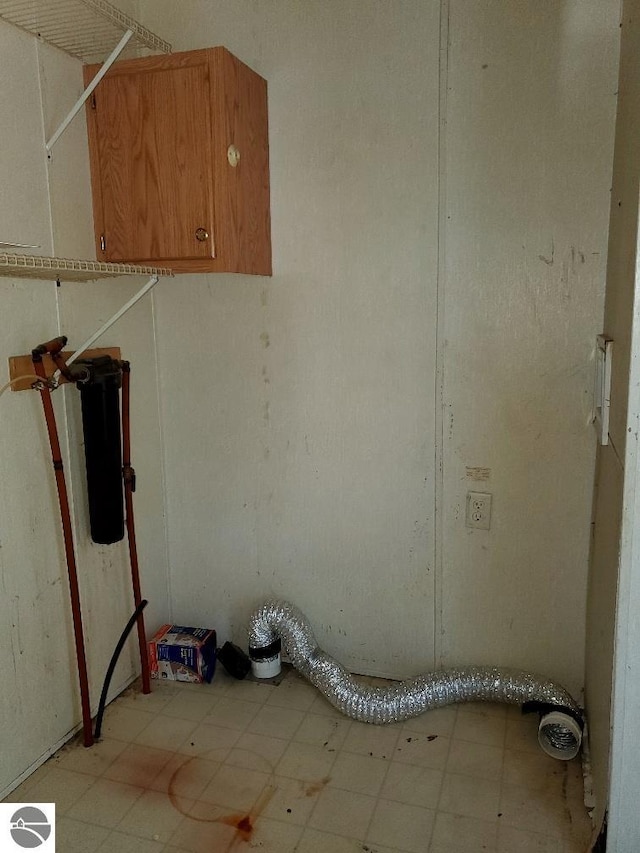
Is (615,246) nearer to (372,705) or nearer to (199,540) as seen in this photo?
(372,705)

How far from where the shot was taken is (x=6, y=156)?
65.2 inches

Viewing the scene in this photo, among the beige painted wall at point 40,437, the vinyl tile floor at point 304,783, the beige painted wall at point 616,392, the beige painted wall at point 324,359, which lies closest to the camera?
the beige painted wall at point 616,392

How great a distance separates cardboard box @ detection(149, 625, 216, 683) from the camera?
221cm

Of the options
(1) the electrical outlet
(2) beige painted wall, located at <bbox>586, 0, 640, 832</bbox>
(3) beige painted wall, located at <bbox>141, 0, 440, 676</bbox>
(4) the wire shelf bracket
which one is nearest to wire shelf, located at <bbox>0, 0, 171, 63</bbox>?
(4) the wire shelf bracket

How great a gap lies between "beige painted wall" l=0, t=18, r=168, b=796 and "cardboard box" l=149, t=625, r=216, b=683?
0.62 ft

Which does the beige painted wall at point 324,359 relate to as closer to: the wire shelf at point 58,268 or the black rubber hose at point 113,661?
the black rubber hose at point 113,661

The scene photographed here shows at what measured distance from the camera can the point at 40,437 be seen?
5.92ft

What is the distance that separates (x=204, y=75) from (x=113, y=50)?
1.00 feet

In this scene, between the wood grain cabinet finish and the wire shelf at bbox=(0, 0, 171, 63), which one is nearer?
the wire shelf at bbox=(0, 0, 171, 63)

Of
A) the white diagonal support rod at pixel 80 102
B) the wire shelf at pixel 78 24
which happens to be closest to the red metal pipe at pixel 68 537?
the white diagonal support rod at pixel 80 102

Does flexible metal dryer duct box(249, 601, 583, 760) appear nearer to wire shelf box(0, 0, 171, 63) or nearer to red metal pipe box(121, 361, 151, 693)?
red metal pipe box(121, 361, 151, 693)

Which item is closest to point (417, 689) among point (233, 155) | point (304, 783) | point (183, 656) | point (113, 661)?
point (304, 783)

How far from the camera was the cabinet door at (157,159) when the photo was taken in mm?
1794

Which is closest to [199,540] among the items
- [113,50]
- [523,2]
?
[113,50]
